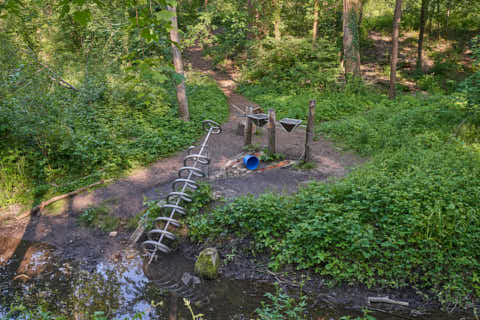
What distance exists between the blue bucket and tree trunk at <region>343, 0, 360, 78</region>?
10120mm

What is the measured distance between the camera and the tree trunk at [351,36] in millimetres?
15812

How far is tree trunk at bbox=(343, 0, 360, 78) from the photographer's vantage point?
15.8 m

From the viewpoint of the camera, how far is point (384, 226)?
5.07 metres

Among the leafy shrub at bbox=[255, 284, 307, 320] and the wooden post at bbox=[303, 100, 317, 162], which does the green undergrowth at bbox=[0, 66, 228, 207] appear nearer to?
the wooden post at bbox=[303, 100, 317, 162]

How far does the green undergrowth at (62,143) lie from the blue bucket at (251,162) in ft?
8.53

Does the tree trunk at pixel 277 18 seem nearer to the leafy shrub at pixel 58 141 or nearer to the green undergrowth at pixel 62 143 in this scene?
the green undergrowth at pixel 62 143

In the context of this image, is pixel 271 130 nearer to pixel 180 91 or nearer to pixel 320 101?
pixel 180 91

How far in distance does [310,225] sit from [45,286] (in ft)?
15.1

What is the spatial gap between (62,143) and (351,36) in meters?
14.4

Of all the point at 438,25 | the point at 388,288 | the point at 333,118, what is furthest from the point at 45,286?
the point at 438,25

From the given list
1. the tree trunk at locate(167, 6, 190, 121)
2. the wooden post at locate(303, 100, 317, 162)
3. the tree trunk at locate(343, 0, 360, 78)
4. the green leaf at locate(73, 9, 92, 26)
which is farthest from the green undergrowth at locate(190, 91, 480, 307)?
the tree trunk at locate(343, 0, 360, 78)

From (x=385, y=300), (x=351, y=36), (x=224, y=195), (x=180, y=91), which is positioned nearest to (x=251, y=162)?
(x=224, y=195)

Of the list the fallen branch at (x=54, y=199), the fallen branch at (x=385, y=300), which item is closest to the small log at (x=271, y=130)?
the fallen branch at (x=54, y=199)

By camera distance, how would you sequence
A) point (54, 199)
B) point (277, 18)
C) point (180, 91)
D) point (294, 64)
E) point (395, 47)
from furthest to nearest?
point (277, 18) → point (294, 64) → point (395, 47) → point (180, 91) → point (54, 199)
